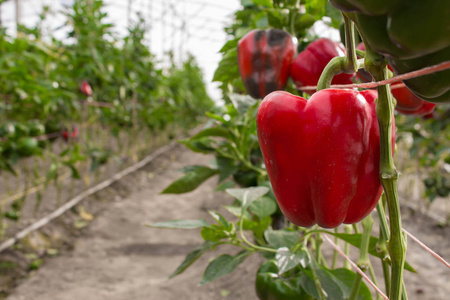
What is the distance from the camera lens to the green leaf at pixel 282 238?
0.55 m

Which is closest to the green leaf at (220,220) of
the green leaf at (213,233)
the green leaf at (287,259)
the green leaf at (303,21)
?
the green leaf at (213,233)

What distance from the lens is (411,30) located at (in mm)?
182

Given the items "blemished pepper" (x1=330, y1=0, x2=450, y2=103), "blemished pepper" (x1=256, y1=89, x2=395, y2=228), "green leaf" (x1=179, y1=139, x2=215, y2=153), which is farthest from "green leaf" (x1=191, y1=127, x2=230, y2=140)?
"blemished pepper" (x1=330, y1=0, x2=450, y2=103)

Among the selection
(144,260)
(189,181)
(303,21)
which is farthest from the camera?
(144,260)

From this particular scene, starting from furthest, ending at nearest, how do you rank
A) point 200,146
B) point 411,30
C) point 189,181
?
point 200,146, point 189,181, point 411,30

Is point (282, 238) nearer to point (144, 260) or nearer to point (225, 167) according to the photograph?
point (225, 167)

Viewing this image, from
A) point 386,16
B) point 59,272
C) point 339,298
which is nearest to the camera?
point 386,16

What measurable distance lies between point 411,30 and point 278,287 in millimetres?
431

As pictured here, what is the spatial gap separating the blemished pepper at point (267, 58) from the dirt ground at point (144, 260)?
36 cm

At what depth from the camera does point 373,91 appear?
0.31 m

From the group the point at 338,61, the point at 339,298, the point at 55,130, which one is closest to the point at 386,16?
the point at 338,61

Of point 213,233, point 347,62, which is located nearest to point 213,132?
point 213,233

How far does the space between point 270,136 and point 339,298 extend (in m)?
0.27

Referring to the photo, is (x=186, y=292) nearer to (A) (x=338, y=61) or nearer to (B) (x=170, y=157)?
(A) (x=338, y=61)
